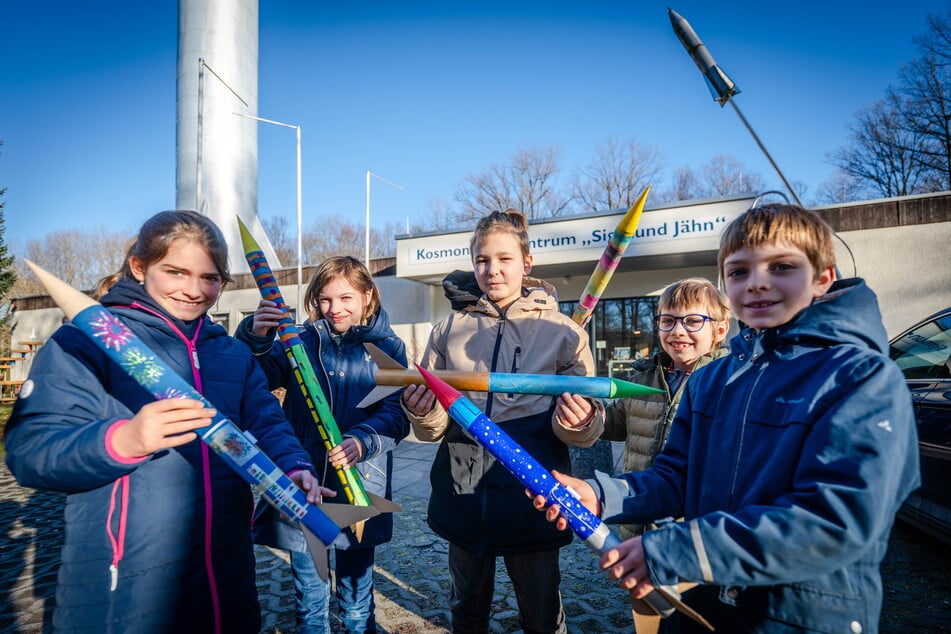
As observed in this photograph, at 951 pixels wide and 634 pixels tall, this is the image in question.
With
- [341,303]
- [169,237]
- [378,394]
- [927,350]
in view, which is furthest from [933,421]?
[169,237]

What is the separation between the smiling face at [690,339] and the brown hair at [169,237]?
103 inches

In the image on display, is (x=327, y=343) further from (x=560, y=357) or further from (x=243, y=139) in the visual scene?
(x=243, y=139)

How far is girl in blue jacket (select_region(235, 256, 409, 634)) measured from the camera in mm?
3076

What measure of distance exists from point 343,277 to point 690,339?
2316 millimetres

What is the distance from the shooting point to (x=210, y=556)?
2.08 meters

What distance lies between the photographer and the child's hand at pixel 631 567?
1.60 metres

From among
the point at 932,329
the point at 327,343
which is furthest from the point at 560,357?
the point at 932,329

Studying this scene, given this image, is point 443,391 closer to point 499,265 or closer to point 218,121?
A: point 499,265

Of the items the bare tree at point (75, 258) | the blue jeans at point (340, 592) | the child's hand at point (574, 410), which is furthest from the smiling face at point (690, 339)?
the bare tree at point (75, 258)

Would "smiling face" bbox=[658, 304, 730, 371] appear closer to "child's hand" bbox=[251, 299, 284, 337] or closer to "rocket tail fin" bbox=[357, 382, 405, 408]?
"rocket tail fin" bbox=[357, 382, 405, 408]

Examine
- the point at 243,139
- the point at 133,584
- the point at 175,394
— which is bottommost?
the point at 133,584

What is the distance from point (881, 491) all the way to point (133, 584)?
251 cm

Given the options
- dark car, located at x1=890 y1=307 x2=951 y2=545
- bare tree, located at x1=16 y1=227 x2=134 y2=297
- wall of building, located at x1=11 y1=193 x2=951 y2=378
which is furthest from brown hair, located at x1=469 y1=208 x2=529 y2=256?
bare tree, located at x1=16 y1=227 x2=134 y2=297

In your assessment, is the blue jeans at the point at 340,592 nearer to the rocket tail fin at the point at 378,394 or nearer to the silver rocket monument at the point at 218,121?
the rocket tail fin at the point at 378,394
